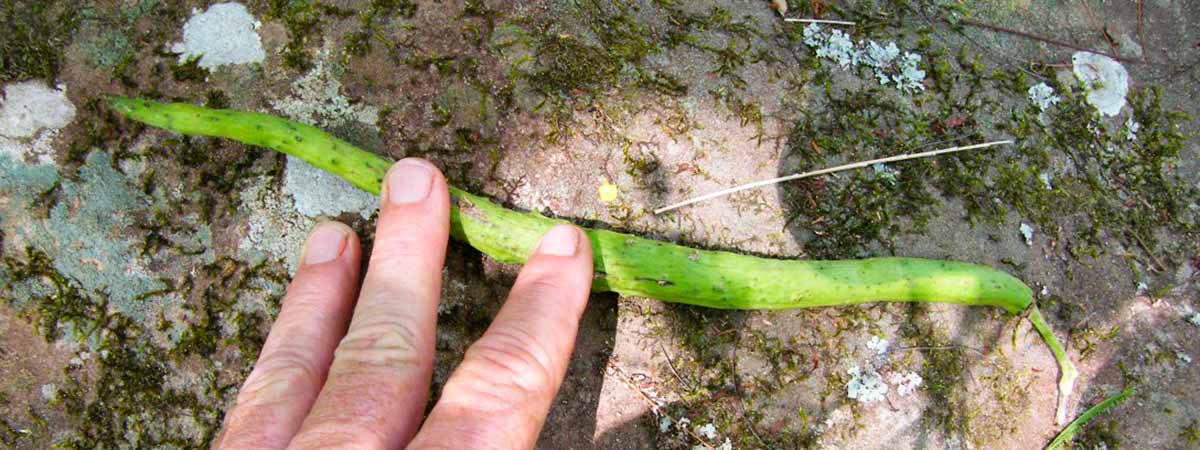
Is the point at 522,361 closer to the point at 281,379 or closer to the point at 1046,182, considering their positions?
the point at 281,379

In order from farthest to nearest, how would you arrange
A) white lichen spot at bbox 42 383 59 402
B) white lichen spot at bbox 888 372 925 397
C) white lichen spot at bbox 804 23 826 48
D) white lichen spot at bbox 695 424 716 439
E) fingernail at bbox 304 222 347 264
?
white lichen spot at bbox 804 23 826 48, white lichen spot at bbox 888 372 925 397, white lichen spot at bbox 695 424 716 439, white lichen spot at bbox 42 383 59 402, fingernail at bbox 304 222 347 264

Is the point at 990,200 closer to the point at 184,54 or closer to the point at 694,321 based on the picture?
the point at 694,321

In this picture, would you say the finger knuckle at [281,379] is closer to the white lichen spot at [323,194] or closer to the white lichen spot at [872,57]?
the white lichen spot at [323,194]

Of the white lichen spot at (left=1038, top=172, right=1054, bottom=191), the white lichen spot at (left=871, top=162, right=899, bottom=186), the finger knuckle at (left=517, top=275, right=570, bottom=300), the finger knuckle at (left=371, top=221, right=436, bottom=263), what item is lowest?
the white lichen spot at (left=1038, top=172, right=1054, bottom=191)

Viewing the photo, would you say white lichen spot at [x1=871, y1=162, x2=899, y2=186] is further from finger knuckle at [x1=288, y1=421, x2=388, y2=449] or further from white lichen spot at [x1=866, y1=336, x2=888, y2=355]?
finger knuckle at [x1=288, y1=421, x2=388, y2=449]

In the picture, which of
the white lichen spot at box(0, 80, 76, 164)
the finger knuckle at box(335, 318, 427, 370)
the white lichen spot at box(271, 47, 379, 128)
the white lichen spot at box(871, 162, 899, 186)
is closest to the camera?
the finger knuckle at box(335, 318, 427, 370)

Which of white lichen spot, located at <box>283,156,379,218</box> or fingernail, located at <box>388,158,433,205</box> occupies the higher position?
fingernail, located at <box>388,158,433,205</box>

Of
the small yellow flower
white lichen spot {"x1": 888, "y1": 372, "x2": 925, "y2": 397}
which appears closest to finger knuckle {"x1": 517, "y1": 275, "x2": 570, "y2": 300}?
the small yellow flower

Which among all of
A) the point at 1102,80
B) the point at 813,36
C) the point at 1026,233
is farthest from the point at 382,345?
the point at 1102,80
